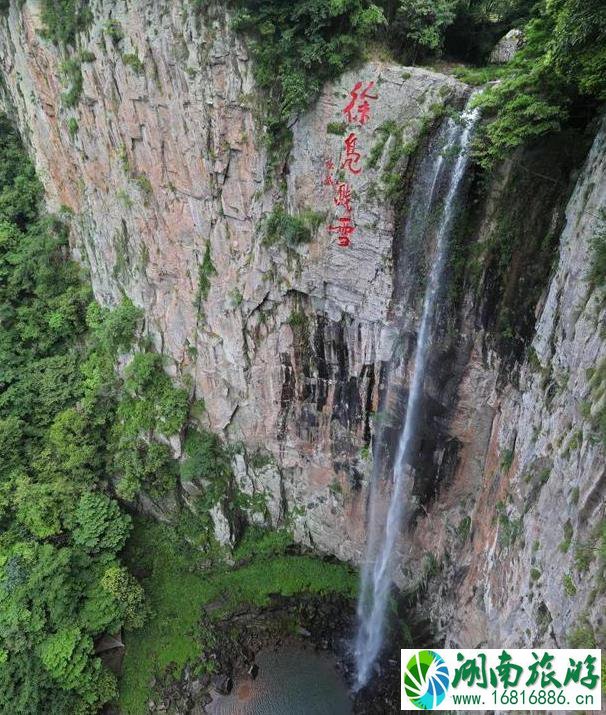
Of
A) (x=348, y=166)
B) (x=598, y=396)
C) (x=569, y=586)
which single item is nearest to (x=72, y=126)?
(x=348, y=166)

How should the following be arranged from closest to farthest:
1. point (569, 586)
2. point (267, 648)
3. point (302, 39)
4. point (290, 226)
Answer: point (569, 586) < point (302, 39) < point (290, 226) < point (267, 648)

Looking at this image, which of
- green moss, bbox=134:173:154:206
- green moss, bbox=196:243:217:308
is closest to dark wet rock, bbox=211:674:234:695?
green moss, bbox=196:243:217:308

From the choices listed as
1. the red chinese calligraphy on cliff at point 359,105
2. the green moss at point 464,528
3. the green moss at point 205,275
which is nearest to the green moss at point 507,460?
the green moss at point 464,528

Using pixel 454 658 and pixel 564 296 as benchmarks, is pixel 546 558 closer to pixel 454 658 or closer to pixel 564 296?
pixel 454 658

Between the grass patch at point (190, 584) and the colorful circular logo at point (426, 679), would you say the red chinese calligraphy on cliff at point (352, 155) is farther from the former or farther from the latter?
the grass patch at point (190, 584)

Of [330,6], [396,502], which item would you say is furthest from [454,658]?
[330,6]

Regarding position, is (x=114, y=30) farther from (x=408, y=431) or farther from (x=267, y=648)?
(x=267, y=648)
